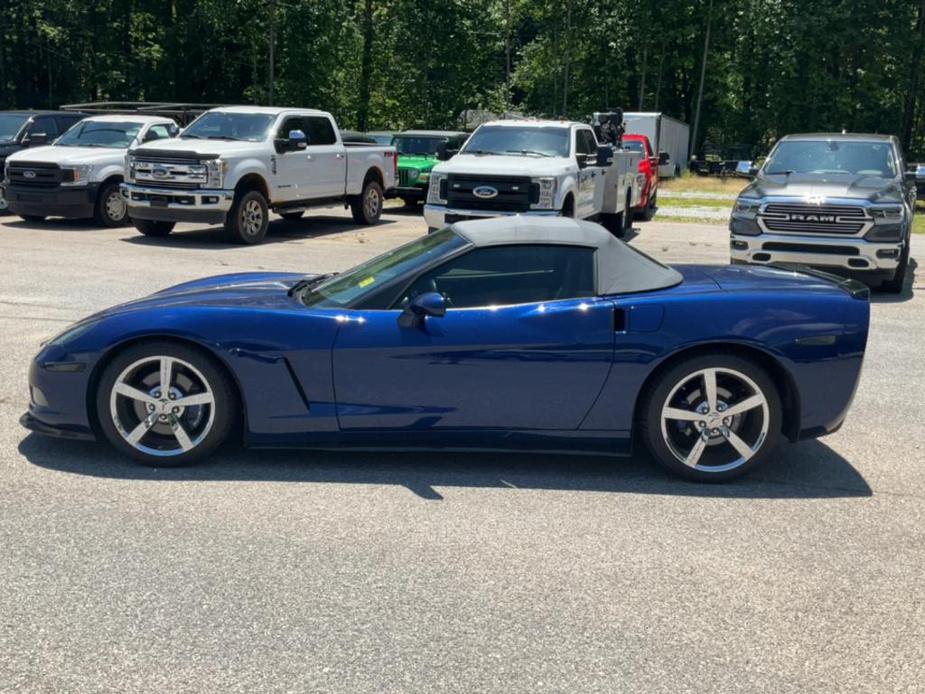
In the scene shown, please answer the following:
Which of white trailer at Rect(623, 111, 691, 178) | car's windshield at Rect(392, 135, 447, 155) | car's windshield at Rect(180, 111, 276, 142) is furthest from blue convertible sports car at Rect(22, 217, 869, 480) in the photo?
white trailer at Rect(623, 111, 691, 178)

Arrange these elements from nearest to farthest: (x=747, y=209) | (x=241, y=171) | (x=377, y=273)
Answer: (x=377, y=273) → (x=747, y=209) → (x=241, y=171)

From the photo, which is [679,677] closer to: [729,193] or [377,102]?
[729,193]

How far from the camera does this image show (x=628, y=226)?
20.5 meters

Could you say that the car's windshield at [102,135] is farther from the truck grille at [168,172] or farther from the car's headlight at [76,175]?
the truck grille at [168,172]

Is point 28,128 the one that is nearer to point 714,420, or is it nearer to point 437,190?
point 437,190

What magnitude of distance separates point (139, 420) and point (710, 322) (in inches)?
116

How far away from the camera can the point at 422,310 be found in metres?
5.13

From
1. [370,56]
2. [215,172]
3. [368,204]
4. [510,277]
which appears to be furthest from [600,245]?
[370,56]

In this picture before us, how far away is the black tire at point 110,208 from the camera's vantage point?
59.1ft

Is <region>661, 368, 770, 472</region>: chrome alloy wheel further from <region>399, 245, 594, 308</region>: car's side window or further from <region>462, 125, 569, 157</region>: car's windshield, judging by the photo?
<region>462, 125, 569, 157</region>: car's windshield

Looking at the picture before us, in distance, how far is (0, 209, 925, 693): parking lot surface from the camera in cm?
341

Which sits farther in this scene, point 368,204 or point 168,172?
point 368,204

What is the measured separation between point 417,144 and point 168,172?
10.7 m

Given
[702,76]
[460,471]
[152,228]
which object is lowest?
[460,471]
